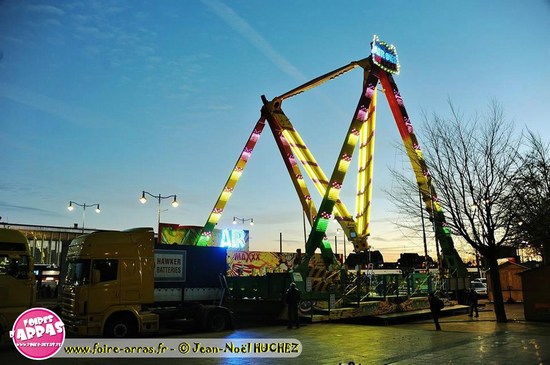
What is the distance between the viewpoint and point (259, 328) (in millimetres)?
18406

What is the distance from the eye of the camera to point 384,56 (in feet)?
104

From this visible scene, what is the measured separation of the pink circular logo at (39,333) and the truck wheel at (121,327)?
303 inches

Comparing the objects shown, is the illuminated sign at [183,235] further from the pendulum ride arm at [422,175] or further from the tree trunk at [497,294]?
the tree trunk at [497,294]

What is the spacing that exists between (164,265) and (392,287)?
11.9m

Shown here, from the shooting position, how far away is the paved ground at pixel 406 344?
1142cm

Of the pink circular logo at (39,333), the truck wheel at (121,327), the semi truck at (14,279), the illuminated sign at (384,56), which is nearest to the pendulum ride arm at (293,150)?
the illuminated sign at (384,56)

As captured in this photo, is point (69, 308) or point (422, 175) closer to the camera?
point (69, 308)

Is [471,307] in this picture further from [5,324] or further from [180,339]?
[5,324]

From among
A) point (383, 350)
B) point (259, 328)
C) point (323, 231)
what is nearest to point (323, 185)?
point (323, 231)

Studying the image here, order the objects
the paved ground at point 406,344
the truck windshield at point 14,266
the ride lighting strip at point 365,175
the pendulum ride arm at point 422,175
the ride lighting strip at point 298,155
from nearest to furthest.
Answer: the paved ground at point 406,344 → the truck windshield at point 14,266 → the pendulum ride arm at point 422,175 → the ride lighting strip at point 365,175 → the ride lighting strip at point 298,155

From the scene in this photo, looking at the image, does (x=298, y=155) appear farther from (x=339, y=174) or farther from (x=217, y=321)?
(x=217, y=321)

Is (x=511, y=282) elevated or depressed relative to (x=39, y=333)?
elevated

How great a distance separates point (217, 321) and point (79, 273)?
5.14 meters

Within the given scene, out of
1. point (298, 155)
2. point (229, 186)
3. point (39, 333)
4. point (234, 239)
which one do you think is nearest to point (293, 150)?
point (298, 155)
